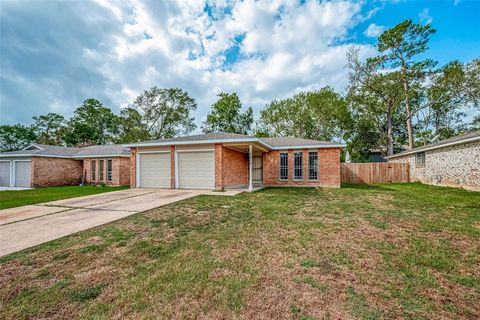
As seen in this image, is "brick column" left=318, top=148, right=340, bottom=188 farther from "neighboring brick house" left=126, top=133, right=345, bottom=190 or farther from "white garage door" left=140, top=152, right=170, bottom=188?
"white garage door" left=140, top=152, right=170, bottom=188

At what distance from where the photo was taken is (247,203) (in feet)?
24.0

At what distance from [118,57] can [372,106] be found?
25099 mm

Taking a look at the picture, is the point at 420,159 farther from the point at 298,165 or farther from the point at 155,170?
the point at 155,170

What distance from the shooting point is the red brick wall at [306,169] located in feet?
41.0

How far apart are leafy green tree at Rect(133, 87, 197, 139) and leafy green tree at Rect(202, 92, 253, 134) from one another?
446 centimetres

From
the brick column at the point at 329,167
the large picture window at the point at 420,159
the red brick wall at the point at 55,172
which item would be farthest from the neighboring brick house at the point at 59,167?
the large picture window at the point at 420,159

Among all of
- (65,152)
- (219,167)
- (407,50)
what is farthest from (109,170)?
(407,50)

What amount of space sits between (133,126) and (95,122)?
8.09 m

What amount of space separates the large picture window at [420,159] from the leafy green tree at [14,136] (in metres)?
52.9

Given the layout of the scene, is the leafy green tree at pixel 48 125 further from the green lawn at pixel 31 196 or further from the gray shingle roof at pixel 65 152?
the green lawn at pixel 31 196

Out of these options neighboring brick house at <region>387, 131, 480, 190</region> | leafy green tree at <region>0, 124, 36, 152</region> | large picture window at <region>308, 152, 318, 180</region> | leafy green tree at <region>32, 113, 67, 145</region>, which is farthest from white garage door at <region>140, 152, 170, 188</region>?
leafy green tree at <region>0, 124, 36, 152</region>

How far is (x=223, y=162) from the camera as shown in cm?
1096

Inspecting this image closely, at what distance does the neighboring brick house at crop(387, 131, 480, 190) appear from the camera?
10.5 metres

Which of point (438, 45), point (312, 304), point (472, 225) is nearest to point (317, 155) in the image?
point (472, 225)
